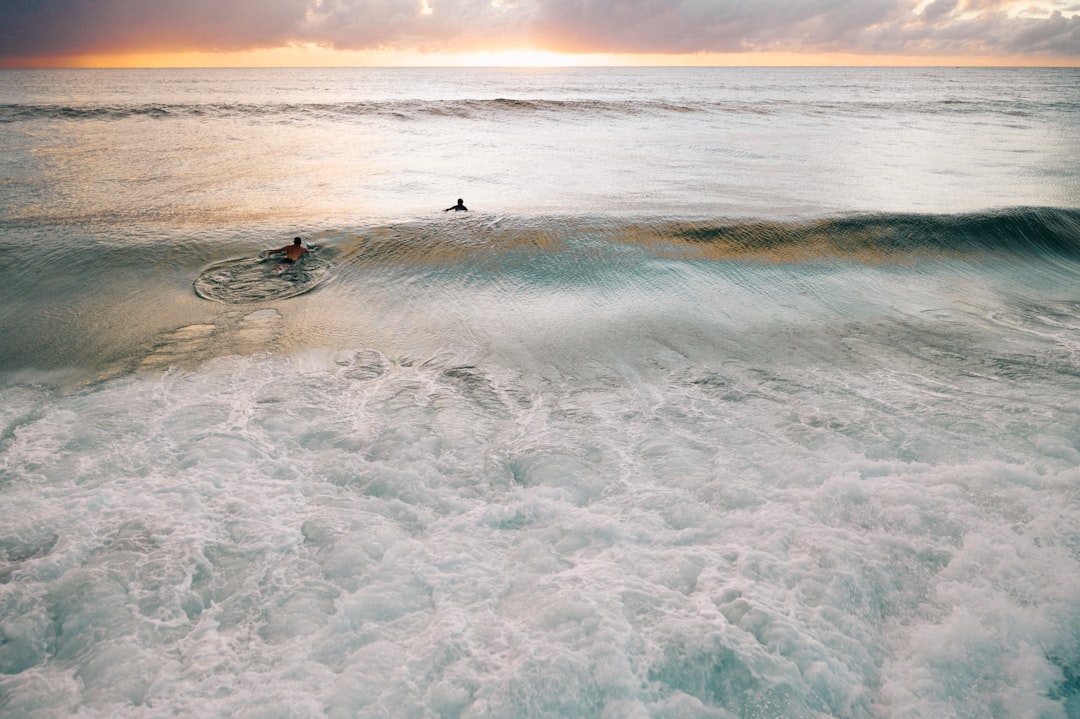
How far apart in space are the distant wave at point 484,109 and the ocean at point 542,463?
3410cm

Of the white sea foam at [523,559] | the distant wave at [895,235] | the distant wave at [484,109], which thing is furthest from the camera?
Answer: the distant wave at [484,109]

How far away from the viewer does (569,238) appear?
513 inches

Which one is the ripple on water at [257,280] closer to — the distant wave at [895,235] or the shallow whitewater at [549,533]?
the shallow whitewater at [549,533]

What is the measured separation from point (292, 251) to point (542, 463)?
855 cm

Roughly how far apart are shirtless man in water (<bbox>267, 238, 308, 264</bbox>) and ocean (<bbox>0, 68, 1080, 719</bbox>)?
13.7 inches

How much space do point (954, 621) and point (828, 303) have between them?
7.16 meters

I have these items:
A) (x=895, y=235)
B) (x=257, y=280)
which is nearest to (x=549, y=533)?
(x=257, y=280)

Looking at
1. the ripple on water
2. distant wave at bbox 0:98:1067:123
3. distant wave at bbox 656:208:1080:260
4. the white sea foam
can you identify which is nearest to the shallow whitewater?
the white sea foam

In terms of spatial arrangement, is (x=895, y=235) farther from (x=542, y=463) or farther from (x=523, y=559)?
(x=523, y=559)

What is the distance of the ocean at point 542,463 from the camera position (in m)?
3.87

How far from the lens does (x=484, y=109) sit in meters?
47.8

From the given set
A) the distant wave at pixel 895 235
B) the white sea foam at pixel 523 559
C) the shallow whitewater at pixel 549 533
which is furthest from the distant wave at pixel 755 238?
the white sea foam at pixel 523 559

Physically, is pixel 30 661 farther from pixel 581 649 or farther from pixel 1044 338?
pixel 1044 338

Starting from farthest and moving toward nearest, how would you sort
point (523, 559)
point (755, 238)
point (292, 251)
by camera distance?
1. point (755, 238)
2. point (292, 251)
3. point (523, 559)
